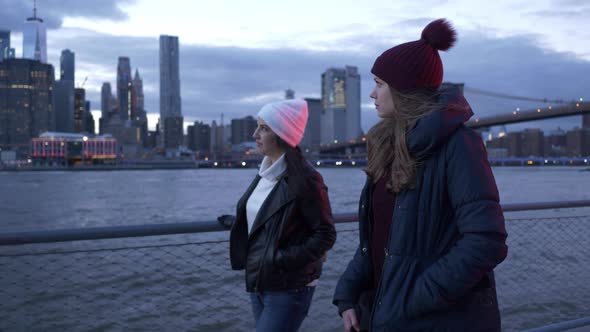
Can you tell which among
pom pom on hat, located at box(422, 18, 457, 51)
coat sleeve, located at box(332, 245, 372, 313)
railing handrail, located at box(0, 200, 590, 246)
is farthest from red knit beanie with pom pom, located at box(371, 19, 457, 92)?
railing handrail, located at box(0, 200, 590, 246)

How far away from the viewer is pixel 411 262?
1.36 m

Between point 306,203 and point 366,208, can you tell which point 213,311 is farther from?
point 366,208

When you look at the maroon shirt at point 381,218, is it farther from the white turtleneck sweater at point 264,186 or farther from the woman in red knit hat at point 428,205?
the white turtleneck sweater at point 264,186

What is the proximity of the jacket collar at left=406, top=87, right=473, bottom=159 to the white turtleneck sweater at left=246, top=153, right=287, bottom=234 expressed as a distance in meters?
0.84

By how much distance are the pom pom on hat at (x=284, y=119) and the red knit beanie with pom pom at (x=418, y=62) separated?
726 mm

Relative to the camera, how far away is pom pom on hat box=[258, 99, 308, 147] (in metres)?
2.21

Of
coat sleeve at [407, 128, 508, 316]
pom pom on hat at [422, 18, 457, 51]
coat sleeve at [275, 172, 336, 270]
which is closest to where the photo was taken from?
coat sleeve at [407, 128, 508, 316]

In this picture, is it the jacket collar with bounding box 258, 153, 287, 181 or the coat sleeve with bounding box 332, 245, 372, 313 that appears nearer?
the coat sleeve with bounding box 332, 245, 372, 313

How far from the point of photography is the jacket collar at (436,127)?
4.40 feet

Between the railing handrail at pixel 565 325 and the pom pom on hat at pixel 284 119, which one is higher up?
the pom pom on hat at pixel 284 119

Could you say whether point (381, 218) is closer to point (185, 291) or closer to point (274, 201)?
point (274, 201)

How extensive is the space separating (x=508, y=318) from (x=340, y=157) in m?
74.0

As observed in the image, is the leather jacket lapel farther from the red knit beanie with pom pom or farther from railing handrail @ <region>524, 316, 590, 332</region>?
railing handrail @ <region>524, 316, 590, 332</region>

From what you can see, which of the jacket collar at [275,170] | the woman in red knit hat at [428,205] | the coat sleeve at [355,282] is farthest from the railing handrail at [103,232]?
the woman in red knit hat at [428,205]
